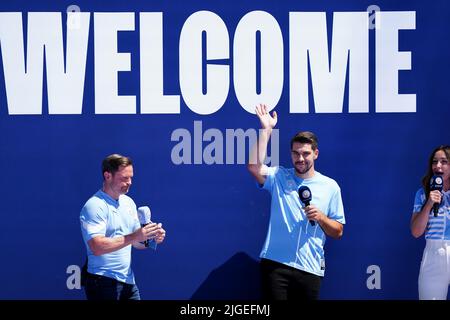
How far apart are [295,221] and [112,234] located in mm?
1303

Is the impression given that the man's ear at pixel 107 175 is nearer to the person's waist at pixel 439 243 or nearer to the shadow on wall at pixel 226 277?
the shadow on wall at pixel 226 277

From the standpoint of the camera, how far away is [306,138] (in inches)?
230

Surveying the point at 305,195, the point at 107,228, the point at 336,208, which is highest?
the point at 305,195

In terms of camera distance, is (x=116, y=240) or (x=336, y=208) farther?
(x=336, y=208)

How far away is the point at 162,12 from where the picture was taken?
6.22m

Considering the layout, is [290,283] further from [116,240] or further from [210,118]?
[210,118]

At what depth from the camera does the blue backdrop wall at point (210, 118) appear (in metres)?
6.21

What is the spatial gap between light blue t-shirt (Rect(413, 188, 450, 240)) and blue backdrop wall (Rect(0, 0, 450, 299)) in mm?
240

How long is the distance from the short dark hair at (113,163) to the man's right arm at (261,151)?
895 millimetres

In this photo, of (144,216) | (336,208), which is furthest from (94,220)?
(336,208)

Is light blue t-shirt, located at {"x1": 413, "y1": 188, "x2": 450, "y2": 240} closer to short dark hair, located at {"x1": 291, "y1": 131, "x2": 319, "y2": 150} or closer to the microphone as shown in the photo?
short dark hair, located at {"x1": 291, "y1": 131, "x2": 319, "y2": 150}
